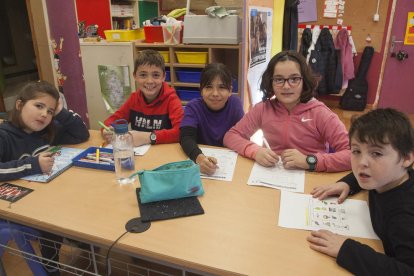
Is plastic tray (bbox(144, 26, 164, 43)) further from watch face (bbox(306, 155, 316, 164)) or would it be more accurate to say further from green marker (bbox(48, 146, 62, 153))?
watch face (bbox(306, 155, 316, 164))

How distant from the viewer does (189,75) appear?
2.72m

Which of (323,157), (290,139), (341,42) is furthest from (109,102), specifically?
(341,42)

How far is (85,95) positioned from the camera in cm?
308

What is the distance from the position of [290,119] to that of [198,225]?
2.65 feet

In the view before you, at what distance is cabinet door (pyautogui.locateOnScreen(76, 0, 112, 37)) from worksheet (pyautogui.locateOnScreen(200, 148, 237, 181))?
322cm

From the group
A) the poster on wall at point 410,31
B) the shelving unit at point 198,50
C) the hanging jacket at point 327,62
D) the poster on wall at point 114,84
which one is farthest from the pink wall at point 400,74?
the poster on wall at point 114,84

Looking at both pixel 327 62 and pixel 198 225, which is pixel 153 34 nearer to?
pixel 198 225

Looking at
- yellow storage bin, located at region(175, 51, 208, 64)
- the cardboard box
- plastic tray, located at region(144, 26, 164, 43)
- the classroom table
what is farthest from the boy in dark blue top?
plastic tray, located at region(144, 26, 164, 43)

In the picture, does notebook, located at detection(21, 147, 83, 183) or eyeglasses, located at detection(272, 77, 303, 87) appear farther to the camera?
eyeglasses, located at detection(272, 77, 303, 87)

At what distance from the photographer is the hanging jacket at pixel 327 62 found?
463 cm

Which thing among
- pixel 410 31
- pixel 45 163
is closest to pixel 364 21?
pixel 410 31

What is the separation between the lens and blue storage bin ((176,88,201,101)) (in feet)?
9.02

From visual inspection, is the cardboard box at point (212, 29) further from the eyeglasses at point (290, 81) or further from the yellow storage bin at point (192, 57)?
the eyeglasses at point (290, 81)

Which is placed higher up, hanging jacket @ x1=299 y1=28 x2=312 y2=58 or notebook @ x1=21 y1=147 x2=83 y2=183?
hanging jacket @ x1=299 y1=28 x2=312 y2=58
